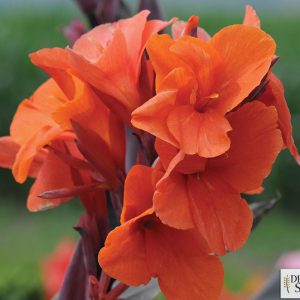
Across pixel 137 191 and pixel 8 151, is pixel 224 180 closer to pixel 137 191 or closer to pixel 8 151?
pixel 137 191

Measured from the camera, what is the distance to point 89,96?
0.85 m

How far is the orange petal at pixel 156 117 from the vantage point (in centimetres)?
72

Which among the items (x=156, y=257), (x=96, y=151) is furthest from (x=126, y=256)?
(x=96, y=151)

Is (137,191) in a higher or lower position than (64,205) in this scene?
higher

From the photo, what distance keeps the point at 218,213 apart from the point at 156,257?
0.24 feet

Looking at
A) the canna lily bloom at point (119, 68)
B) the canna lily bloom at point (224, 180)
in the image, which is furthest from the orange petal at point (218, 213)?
the canna lily bloom at point (119, 68)

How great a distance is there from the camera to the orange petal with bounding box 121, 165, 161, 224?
30.2 inches

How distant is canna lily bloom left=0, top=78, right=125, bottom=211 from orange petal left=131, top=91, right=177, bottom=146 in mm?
126

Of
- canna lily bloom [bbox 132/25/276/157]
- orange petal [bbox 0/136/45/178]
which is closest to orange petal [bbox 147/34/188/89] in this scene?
canna lily bloom [bbox 132/25/276/157]

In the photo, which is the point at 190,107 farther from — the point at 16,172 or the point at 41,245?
the point at 41,245

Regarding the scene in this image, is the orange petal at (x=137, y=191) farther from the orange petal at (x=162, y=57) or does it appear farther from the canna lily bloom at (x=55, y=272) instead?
the canna lily bloom at (x=55, y=272)

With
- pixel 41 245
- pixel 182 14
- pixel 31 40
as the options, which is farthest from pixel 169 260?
pixel 182 14

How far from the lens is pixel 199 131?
0.73 metres

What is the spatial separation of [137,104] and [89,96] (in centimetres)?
5
